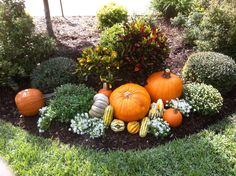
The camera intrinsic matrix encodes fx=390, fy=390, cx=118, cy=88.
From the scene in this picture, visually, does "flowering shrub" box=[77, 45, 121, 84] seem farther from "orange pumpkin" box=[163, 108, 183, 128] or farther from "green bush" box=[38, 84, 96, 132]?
"orange pumpkin" box=[163, 108, 183, 128]

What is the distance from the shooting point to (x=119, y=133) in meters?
4.57

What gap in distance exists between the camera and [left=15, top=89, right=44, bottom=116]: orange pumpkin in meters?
4.90

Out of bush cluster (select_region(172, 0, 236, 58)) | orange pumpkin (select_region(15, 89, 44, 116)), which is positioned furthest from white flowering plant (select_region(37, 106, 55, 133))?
bush cluster (select_region(172, 0, 236, 58))

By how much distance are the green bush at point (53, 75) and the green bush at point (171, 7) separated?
8.49 feet

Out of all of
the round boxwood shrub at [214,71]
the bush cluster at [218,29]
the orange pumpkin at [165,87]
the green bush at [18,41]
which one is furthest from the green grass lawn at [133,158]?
the bush cluster at [218,29]

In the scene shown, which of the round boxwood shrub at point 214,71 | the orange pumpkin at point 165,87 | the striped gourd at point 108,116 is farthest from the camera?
the round boxwood shrub at point 214,71

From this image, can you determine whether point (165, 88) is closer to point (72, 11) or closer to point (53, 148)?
point (53, 148)

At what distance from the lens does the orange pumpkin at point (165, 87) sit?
189 inches

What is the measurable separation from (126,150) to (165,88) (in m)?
0.96

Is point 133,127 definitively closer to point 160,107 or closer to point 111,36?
point 160,107

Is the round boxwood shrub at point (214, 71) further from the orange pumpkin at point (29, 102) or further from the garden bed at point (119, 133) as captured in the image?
the orange pumpkin at point (29, 102)

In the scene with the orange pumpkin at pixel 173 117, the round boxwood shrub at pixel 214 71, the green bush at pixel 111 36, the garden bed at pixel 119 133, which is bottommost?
the garden bed at pixel 119 133

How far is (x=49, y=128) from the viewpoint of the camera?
4773mm

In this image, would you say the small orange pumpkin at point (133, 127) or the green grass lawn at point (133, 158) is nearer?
the green grass lawn at point (133, 158)
